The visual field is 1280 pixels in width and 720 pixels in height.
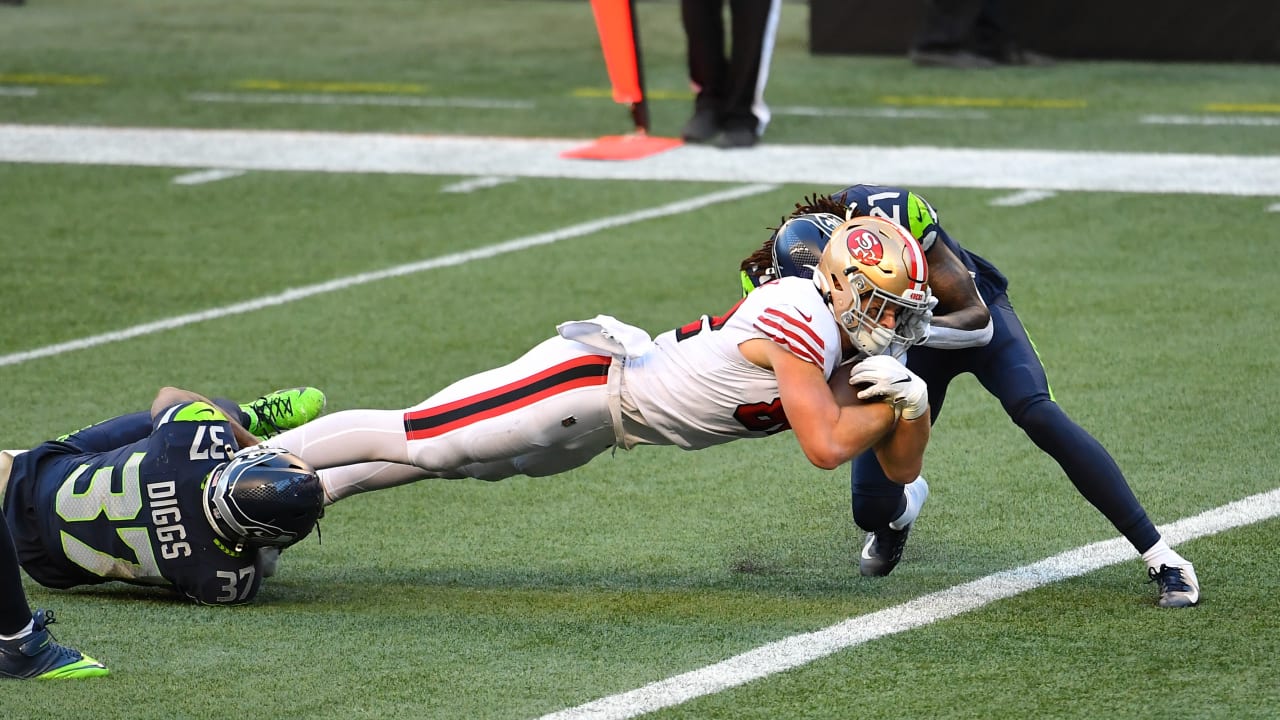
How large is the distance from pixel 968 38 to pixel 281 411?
10.4 m

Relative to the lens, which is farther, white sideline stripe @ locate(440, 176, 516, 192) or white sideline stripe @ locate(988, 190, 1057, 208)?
white sideline stripe @ locate(440, 176, 516, 192)

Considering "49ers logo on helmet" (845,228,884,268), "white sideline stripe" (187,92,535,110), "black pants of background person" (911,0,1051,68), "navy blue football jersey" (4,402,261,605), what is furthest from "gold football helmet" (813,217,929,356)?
"black pants of background person" (911,0,1051,68)

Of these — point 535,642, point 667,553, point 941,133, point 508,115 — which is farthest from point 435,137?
point 535,642

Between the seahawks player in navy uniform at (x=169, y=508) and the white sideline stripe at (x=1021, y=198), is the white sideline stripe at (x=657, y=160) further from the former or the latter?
the seahawks player in navy uniform at (x=169, y=508)

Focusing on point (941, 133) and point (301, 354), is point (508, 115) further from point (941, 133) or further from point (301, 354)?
point (301, 354)

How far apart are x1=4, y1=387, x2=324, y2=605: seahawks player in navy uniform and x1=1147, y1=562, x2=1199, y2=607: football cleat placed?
2.18 metres

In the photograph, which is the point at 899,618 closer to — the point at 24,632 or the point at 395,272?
the point at 24,632

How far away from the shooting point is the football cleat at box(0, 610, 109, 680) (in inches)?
164

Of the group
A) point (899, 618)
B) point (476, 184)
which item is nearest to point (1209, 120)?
point (476, 184)

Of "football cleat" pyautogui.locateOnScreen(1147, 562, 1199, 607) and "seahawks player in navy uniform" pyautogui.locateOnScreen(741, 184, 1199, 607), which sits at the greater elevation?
"seahawks player in navy uniform" pyautogui.locateOnScreen(741, 184, 1199, 607)

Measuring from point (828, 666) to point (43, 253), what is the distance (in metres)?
6.15

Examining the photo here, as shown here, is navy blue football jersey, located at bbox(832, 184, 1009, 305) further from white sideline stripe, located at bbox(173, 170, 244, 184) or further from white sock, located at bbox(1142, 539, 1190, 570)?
white sideline stripe, located at bbox(173, 170, 244, 184)

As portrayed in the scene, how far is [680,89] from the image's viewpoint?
13.8m

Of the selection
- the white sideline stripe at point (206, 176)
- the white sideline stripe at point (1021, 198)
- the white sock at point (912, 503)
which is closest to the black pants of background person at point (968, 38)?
the white sideline stripe at point (1021, 198)
